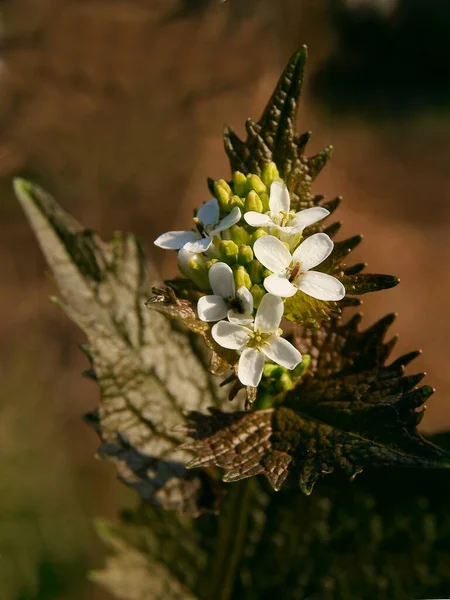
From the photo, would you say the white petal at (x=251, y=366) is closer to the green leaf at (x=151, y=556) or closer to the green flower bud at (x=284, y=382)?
the green flower bud at (x=284, y=382)

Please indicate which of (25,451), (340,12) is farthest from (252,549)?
(340,12)

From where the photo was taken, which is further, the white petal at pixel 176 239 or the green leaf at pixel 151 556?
the green leaf at pixel 151 556

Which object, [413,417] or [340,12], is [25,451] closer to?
[413,417]

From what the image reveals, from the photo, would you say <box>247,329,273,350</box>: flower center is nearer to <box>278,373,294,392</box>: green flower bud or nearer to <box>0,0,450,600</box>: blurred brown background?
<box>278,373,294,392</box>: green flower bud

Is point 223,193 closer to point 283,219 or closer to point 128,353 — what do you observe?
point 283,219

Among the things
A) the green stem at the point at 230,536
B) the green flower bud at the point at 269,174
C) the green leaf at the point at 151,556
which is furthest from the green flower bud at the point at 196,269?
the green leaf at the point at 151,556

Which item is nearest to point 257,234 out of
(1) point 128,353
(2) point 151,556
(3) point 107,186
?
(1) point 128,353

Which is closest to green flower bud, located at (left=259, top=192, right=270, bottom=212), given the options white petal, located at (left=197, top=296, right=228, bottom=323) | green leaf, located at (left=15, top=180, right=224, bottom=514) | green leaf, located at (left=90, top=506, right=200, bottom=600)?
white petal, located at (left=197, top=296, right=228, bottom=323)
